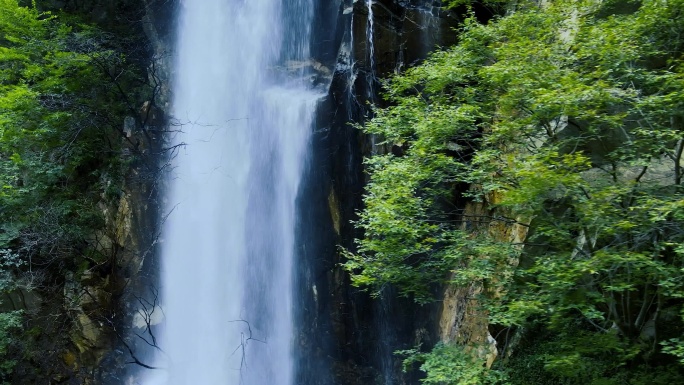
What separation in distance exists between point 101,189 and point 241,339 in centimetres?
650

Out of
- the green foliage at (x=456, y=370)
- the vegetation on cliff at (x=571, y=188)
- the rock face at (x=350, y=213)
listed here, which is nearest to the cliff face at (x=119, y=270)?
the rock face at (x=350, y=213)

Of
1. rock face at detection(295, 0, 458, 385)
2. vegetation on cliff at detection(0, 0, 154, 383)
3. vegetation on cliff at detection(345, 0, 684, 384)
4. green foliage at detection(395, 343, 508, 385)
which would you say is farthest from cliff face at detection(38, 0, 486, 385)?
vegetation on cliff at detection(345, 0, 684, 384)

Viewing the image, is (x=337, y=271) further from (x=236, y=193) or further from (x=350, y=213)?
(x=236, y=193)

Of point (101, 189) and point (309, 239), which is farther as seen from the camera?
point (101, 189)

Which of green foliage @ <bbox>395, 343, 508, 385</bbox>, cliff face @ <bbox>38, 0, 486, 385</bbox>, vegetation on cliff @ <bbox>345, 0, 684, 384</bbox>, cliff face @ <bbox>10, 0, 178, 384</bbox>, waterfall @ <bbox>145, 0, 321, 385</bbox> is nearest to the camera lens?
vegetation on cliff @ <bbox>345, 0, 684, 384</bbox>

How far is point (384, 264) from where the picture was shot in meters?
7.07

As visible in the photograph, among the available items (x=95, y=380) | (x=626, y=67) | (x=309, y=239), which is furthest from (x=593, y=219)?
(x=95, y=380)

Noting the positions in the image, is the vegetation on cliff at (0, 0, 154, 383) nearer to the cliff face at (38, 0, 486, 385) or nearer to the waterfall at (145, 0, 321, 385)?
the cliff face at (38, 0, 486, 385)

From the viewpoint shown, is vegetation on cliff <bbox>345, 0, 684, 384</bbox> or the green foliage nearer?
vegetation on cliff <bbox>345, 0, 684, 384</bbox>

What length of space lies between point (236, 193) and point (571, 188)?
10.2 meters

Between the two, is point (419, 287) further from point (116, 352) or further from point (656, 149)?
point (116, 352)

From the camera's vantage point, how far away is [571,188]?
5.27 meters

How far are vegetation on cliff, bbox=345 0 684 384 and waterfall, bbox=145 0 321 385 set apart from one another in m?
5.92

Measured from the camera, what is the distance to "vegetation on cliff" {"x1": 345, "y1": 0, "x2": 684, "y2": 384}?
202 inches
